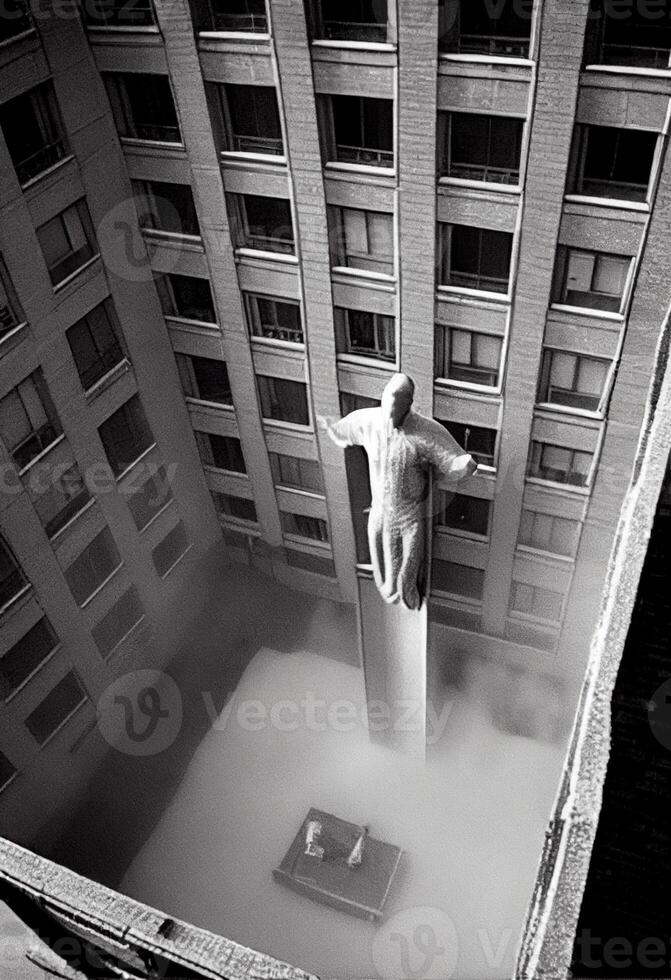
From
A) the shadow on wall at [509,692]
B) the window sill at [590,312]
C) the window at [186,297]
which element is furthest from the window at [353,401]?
the shadow on wall at [509,692]

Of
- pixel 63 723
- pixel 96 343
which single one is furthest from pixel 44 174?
pixel 63 723

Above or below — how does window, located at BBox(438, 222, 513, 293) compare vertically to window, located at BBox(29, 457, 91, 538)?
above

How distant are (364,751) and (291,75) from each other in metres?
15.0

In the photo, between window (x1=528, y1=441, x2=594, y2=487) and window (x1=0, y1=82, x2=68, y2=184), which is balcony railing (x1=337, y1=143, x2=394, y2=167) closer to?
window (x1=0, y1=82, x2=68, y2=184)

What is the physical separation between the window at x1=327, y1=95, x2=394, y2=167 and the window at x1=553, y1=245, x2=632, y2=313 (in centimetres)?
407

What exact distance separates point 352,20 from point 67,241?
7.44 m

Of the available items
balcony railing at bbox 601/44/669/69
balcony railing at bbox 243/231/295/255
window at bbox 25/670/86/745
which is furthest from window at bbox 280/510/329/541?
balcony railing at bbox 601/44/669/69

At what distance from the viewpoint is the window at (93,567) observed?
68.0 ft

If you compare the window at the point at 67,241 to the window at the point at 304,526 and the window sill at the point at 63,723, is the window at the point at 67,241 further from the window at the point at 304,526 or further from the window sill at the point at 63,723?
the window sill at the point at 63,723

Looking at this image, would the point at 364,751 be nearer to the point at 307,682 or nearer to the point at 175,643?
the point at 307,682

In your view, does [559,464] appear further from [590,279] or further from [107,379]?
[107,379]

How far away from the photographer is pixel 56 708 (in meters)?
20.8

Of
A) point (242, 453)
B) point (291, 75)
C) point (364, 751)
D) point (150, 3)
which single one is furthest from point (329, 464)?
point (150, 3)

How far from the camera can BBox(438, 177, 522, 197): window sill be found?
1608 centimetres
